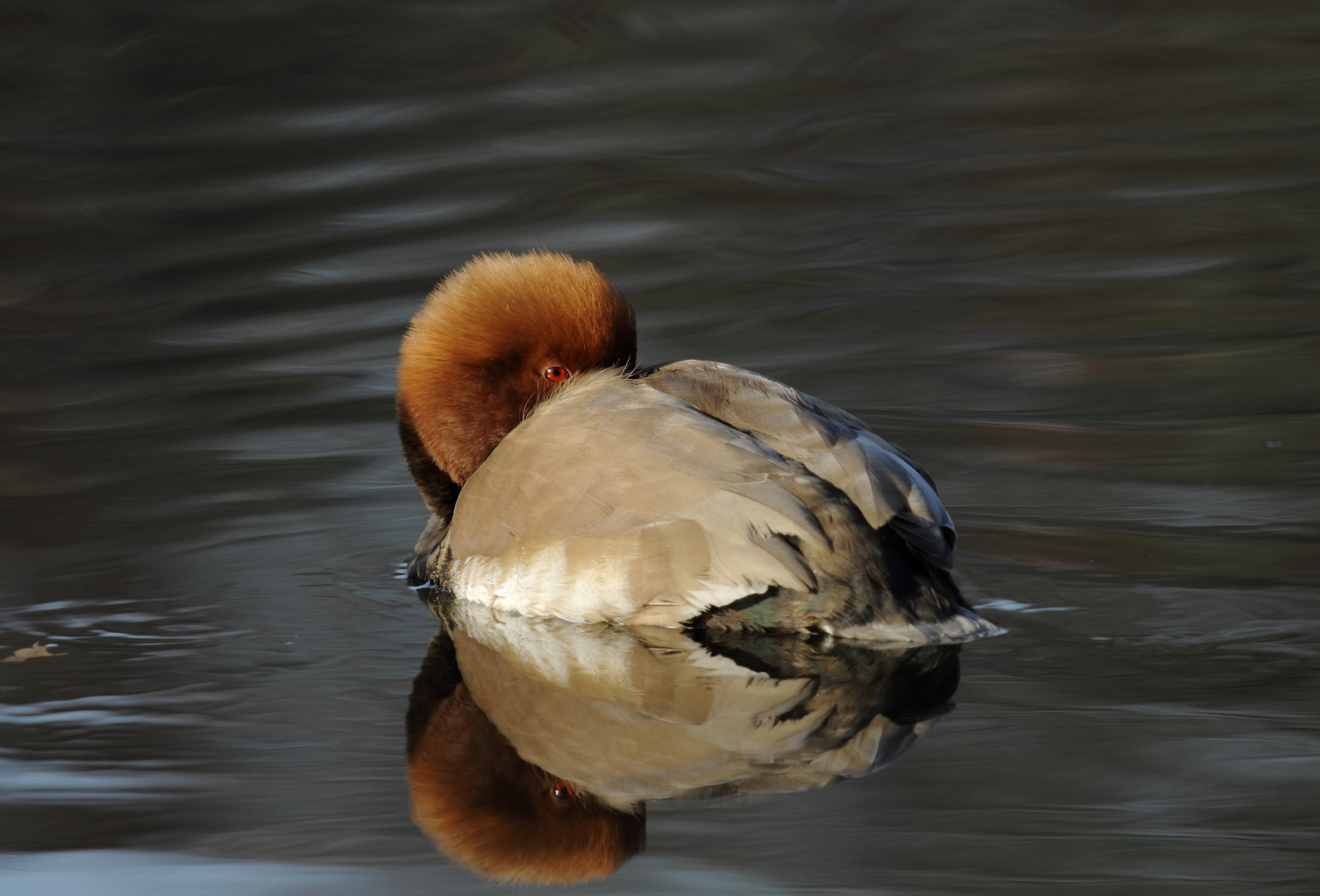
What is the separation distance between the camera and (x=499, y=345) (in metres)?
5.00

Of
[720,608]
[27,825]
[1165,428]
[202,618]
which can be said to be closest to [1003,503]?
[1165,428]

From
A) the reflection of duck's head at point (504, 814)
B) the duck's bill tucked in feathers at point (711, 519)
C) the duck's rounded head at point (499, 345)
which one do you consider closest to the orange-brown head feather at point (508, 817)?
the reflection of duck's head at point (504, 814)

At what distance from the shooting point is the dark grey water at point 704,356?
334 centimetres

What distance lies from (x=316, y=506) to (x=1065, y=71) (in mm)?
7438

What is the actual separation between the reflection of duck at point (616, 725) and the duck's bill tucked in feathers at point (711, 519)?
0.09 m

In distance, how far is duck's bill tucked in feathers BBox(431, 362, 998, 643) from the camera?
4125mm

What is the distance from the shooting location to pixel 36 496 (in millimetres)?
6168

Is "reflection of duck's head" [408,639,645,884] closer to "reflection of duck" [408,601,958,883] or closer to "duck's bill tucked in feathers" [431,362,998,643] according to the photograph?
"reflection of duck" [408,601,958,883]

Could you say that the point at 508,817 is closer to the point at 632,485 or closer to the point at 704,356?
the point at 632,485

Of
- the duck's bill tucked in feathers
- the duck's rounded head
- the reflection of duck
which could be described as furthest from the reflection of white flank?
the duck's rounded head

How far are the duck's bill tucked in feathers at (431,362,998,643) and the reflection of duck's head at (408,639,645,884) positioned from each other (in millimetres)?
638

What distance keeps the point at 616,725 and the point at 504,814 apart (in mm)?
482

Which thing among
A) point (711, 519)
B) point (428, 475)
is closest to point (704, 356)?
point (428, 475)

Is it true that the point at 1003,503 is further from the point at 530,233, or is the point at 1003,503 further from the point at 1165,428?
the point at 530,233
